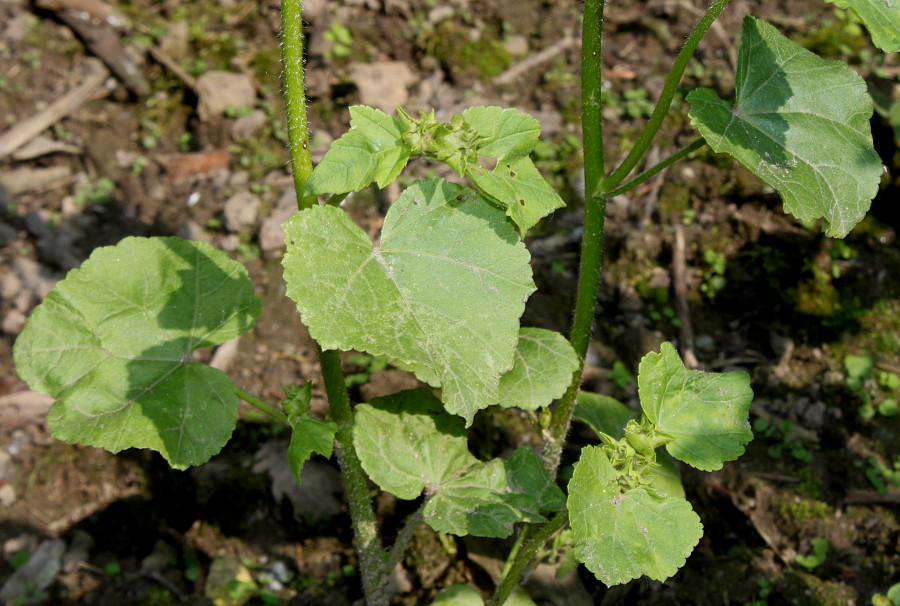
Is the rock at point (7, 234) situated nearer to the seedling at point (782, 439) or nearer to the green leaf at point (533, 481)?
the green leaf at point (533, 481)

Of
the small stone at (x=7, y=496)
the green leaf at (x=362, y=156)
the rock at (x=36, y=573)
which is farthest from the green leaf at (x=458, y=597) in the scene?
the small stone at (x=7, y=496)

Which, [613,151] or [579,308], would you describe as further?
[613,151]

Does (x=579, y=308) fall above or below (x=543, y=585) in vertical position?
above

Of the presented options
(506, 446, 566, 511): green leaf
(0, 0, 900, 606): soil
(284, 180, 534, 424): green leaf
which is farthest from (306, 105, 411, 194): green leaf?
(0, 0, 900, 606): soil

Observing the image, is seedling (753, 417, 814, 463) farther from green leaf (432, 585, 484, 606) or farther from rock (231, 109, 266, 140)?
rock (231, 109, 266, 140)

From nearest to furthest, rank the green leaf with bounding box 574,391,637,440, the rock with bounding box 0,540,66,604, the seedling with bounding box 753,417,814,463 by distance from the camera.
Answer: the green leaf with bounding box 574,391,637,440 → the rock with bounding box 0,540,66,604 → the seedling with bounding box 753,417,814,463

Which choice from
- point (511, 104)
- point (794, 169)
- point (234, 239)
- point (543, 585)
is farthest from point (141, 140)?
point (794, 169)

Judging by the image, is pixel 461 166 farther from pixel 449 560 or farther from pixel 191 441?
pixel 449 560
